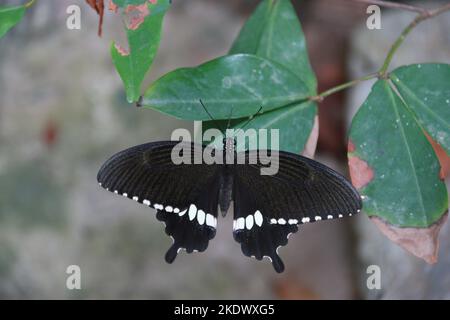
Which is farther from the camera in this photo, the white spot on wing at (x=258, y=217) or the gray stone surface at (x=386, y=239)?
the gray stone surface at (x=386, y=239)

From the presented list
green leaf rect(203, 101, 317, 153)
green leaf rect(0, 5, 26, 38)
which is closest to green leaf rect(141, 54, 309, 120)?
green leaf rect(203, 101, 317, 153)

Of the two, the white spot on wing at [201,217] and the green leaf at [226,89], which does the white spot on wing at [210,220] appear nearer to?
the white spot on wing at [201,217]

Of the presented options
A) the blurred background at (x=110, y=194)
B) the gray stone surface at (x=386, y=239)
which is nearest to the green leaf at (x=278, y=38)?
the gray stone surface at (x=386, y=239)

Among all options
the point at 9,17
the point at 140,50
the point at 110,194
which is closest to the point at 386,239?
the point at 110,194

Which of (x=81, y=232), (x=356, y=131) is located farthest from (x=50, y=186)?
(x=356, y=131)

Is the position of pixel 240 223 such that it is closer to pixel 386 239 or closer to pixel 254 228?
pixel 254 228

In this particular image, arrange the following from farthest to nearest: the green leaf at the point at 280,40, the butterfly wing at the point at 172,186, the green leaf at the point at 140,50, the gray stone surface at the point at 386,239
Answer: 1. the gray stone surface at the point at 386,239
2. the green leaf at the point at 280,40
3. the butterfly wing at the point at 172,186
4. the green leaf at the point at 140,50

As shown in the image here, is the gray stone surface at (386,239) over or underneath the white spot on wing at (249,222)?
over

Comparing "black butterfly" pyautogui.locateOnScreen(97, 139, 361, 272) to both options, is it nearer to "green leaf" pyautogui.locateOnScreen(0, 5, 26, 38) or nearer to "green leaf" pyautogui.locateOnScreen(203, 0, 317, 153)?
"green leaf" pyautogui.locateOnScreen(203, 0, 317, 153)
